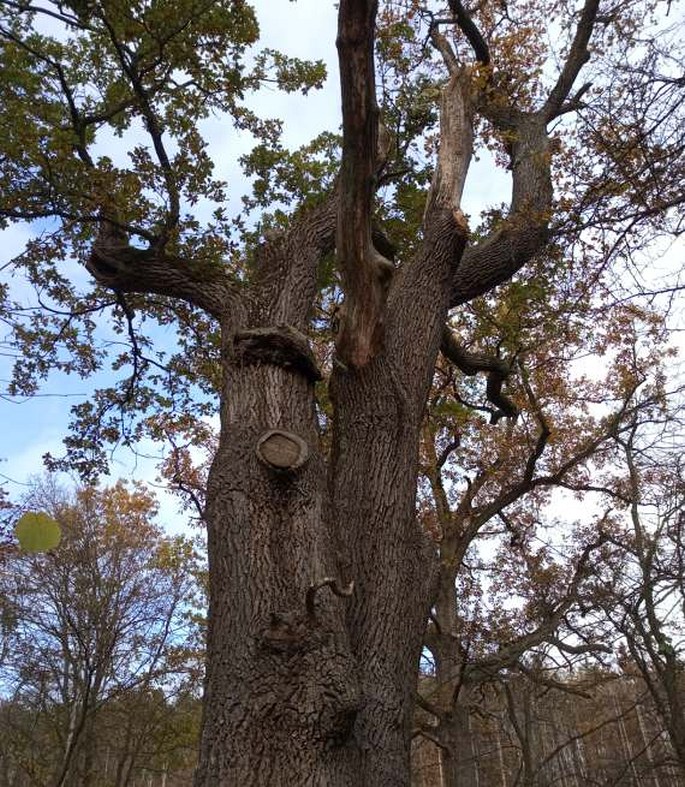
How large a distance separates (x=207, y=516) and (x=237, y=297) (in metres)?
1.74

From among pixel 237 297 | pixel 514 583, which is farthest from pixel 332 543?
pixel 514 583

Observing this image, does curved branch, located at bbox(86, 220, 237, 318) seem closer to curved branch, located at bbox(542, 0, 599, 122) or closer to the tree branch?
the tree branch

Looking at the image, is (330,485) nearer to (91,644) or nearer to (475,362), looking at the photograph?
(475,362)

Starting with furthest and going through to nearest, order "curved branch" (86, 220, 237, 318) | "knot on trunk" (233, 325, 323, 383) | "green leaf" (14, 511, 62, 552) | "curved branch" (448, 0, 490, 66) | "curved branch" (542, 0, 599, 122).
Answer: "curved branch" (448, 0, 490, 66) < "curved branch" (542, 0, 599, 122) < "curved branch" (86, 220, 237, 318) < "knot on trunk" (233, 325, 323, 383) < "green leaf" (14, 511, 62, 552)

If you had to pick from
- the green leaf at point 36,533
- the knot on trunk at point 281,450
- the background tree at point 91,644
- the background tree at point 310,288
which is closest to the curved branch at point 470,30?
the background tree at point 310,288

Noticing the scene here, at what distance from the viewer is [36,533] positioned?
178 cm

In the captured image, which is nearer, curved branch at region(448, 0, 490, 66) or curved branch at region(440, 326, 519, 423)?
curved branch at region(440, 326, 519, 423)

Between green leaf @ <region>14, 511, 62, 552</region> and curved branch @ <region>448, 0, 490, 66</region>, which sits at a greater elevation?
curved branch @ <region>448, 0, 490, 66</region>

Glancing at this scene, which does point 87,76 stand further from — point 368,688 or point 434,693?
point 434,693

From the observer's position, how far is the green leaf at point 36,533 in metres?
1.77

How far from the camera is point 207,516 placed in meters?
3.12

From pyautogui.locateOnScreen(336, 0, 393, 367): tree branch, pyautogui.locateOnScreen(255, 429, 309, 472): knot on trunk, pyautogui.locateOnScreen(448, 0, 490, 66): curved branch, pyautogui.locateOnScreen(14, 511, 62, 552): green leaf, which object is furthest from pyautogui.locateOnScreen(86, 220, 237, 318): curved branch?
pyautogui.locateOnScreen(448, 0, 490, 66): curved branch

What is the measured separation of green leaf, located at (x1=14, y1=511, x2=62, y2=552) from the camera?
1773mm

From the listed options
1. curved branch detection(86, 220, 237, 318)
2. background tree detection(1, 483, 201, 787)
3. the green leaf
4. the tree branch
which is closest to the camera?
the green leaf
